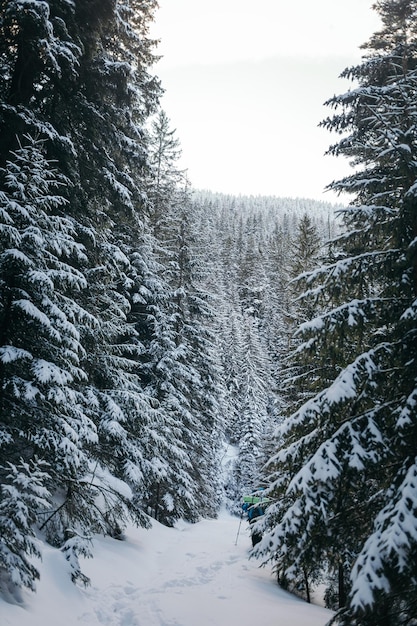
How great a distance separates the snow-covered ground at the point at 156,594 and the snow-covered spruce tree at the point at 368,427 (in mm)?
2737

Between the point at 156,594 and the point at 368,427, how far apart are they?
657cm

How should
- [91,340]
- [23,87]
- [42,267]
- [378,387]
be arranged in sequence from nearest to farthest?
[378,387] → [42,267] → [23,87] → [91,340]

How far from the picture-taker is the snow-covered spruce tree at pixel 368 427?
12.4 ft

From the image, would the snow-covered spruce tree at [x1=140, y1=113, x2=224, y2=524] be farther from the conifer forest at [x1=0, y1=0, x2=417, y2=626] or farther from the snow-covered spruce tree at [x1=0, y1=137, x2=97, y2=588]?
the snow-covered spruce tree at [x1=0, y1=137, x2=97, y2=588]

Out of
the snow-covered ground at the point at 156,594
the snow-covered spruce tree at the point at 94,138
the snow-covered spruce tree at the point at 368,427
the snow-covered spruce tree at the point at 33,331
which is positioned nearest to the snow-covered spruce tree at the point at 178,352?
the snow-covered ground at the point at 156,594

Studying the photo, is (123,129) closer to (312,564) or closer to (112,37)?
(112,37)

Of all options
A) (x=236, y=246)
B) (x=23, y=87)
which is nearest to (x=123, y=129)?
(x=23, y=87)

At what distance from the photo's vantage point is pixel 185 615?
7219 millimetres

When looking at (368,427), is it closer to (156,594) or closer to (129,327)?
(156,594)

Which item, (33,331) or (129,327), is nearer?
(33,331)

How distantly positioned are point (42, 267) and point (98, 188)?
454 cm

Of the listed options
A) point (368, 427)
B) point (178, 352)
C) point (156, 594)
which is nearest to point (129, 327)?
point (178, 352)

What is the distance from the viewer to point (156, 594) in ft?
27.3

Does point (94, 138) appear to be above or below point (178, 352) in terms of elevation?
above
